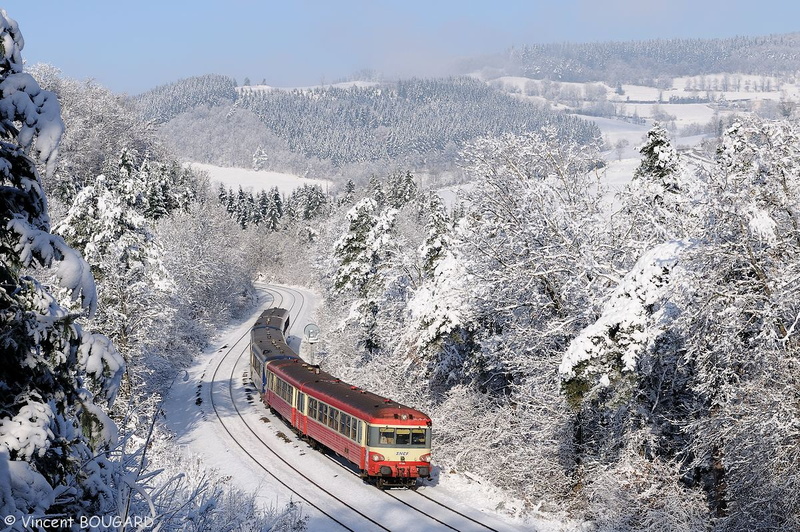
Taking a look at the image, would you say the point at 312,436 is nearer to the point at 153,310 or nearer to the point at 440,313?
the point at 440,313

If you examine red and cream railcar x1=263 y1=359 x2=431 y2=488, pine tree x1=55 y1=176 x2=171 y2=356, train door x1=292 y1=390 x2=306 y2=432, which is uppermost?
pine tree x1=55 y1=176 x2=171 y2=356

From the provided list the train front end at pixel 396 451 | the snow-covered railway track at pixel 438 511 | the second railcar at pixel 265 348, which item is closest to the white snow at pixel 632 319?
the snow-covered railway track at pixel 438 511

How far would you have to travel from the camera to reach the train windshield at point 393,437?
21734mm

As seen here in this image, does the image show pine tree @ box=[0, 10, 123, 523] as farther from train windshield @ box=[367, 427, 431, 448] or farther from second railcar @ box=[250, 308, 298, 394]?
second railcar @ box=[250, 308, 298, 394]

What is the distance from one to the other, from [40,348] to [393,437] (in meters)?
16.1

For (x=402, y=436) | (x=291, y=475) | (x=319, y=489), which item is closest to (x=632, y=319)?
(x=402, y=436)

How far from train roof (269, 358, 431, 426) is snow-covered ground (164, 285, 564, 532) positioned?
7.63 ft

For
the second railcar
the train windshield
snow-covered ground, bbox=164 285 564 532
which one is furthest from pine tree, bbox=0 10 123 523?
the second railcar

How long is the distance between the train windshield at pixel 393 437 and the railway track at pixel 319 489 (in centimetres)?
155

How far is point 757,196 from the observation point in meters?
12.9

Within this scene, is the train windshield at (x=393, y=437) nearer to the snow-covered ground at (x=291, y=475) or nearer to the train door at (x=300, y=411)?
the snow-covered ground at (x=291, y=475)

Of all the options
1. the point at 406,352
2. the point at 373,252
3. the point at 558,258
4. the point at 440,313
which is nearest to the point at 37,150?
the point at 558,258

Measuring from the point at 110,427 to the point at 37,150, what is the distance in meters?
2.77

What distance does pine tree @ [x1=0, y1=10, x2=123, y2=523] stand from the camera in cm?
589
